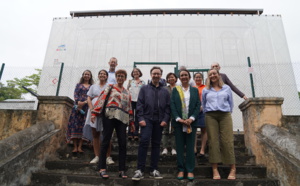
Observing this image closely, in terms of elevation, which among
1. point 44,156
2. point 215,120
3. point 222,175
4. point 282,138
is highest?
point 215,120

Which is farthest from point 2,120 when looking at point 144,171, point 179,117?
point 179,117

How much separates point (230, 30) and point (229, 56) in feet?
7.18

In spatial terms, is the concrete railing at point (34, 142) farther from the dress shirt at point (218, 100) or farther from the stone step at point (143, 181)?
the dress shirt at point (218, 100)

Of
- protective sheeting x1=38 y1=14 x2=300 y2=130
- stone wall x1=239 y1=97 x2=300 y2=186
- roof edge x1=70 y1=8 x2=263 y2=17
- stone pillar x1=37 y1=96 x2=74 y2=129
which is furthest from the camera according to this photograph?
roof edge x1=70 y1=8 x2=263 y2=17

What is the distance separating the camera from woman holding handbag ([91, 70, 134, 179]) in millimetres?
2912

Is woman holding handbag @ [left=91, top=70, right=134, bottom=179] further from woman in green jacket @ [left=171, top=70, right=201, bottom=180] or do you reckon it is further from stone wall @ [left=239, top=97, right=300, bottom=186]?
stone wall @ [left=239, top=97, right=300, bottom=186]

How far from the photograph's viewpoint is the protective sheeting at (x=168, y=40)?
13453mm

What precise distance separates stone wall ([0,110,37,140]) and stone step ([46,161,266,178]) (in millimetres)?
1412

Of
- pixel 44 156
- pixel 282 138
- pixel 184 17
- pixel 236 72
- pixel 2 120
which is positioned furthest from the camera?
pixel 184 17

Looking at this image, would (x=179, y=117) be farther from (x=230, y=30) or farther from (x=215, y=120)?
(x=230, y=30)

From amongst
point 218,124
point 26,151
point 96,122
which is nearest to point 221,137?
point 218,124

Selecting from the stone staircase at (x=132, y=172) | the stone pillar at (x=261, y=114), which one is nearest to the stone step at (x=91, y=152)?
the stone staircase at (x=132, y=172)

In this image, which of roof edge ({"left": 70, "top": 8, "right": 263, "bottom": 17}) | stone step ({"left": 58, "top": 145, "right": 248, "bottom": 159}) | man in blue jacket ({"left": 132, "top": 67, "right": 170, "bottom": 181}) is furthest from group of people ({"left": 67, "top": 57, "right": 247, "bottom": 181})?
roof edge ({"left": 70, "top": 8, "right": 263, "bottom": 17})

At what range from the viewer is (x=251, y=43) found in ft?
44.8
